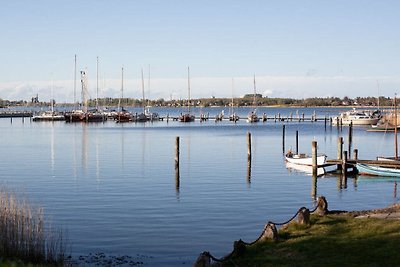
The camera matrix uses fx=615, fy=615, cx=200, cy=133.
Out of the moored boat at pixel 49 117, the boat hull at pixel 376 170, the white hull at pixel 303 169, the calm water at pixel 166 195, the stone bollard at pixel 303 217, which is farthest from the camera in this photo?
the moored boat at pixel 49 117

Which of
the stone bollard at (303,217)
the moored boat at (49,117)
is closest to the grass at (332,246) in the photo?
the stone bollard at (303,217)

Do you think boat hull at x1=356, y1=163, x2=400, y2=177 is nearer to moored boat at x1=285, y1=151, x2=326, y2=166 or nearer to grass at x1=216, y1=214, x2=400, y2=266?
moored boat at x1=285, y1=151, x2=326, y2=166

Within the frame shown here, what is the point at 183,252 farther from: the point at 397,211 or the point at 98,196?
the point at 98,196

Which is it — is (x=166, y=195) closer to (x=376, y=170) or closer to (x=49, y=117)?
(x=376, y=170)

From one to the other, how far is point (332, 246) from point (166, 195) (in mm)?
21878

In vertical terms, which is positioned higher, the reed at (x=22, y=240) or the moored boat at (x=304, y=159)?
the reed at (x=22, y=240)

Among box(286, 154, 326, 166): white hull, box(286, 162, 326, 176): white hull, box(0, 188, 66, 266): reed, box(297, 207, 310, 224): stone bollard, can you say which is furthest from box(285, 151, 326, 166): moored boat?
box(0, 188, 66, 266): reed

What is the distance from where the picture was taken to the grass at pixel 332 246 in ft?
61.5

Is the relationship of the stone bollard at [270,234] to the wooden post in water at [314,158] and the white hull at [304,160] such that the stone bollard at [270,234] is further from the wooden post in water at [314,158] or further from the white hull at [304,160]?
the white hull at [304,160]

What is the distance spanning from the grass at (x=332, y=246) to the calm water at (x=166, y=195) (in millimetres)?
4073

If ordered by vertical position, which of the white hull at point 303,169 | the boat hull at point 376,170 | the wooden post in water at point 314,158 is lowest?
the white hull at point 303,169

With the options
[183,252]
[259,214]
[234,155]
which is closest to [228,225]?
[259,214]

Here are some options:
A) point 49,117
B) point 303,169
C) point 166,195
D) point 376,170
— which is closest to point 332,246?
point 166,195

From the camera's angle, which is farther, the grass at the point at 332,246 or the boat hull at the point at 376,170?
the boat hull at the point at 376,170
